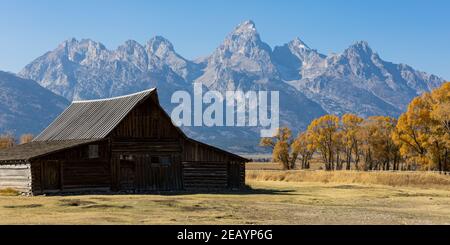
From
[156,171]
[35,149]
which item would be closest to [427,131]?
[156,171]

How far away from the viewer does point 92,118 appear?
2127 inches

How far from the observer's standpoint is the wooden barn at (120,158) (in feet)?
153

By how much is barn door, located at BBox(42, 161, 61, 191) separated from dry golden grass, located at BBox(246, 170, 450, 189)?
1339 inches

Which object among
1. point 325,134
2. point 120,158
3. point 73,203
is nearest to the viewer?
point 73,203

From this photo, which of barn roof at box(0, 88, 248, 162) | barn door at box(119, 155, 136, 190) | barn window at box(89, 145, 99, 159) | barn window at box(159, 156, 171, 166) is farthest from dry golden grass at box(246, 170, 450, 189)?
barn window at box(89, 145, 99, 159)

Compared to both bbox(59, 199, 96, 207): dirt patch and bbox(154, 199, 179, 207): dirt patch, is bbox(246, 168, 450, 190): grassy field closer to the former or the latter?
bbox(154, 199, 179, 207): dirt patch

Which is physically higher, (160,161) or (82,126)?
(82,126)

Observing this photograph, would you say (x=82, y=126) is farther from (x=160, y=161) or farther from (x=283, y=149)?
(x=283, y=149)

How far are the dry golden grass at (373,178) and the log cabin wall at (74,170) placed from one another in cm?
3045

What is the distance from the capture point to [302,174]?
79.3 meters

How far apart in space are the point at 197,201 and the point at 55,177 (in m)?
12.4

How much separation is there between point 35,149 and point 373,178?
34.7 m

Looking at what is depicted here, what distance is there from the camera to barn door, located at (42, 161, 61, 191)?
46.0m
